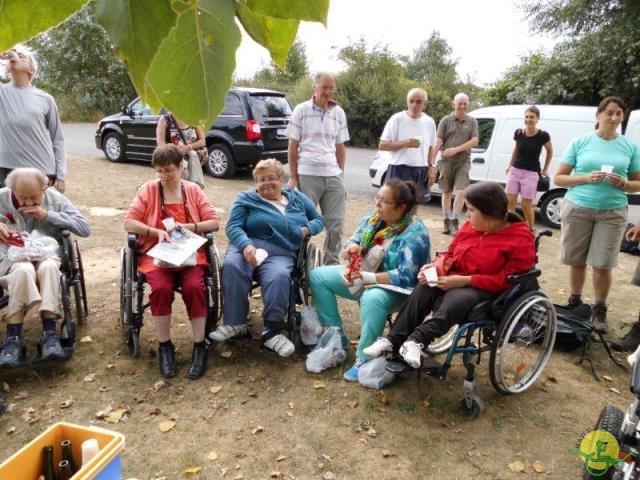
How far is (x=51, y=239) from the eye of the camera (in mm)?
3176

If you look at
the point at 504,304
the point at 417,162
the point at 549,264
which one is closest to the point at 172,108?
the point at 504,304

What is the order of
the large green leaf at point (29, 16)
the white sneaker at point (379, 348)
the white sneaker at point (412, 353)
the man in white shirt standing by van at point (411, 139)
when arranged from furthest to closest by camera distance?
the man in white shirt standing by van at point (411, 139) < the white sneaker at point (379, 348) < the white sneaker at point (412, 353) < the large green leaf at point (29, 16)

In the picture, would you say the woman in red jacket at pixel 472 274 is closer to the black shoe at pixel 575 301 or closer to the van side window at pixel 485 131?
the black shoe at pixel 575 301

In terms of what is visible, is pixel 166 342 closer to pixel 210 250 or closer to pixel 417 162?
pixel 210 250

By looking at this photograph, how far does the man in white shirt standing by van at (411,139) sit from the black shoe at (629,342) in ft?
7.10

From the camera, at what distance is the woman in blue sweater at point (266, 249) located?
10.2 feet

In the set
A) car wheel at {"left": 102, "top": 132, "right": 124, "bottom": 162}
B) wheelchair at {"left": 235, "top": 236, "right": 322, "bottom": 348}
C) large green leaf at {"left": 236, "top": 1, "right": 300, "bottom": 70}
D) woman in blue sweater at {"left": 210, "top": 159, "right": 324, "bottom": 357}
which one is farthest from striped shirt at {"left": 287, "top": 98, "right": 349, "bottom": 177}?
car wheel at {"left": 102, "top": 132, "right": 124, "bottom": 162}

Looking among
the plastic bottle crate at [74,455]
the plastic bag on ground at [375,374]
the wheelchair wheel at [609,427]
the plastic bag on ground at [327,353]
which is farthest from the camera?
the plastic bag on ground at [327,353]

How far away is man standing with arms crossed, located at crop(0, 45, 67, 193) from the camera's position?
3260 millimetres

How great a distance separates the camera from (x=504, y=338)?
8.60 feet

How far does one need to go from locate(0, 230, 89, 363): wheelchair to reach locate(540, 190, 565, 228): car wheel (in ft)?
19.2

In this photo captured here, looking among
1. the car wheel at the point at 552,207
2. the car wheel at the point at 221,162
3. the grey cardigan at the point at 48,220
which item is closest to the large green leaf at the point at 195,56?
the grey cardigan at the point at 48,220

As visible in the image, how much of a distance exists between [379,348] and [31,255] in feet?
7.15

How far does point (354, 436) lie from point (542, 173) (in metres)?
4.50
